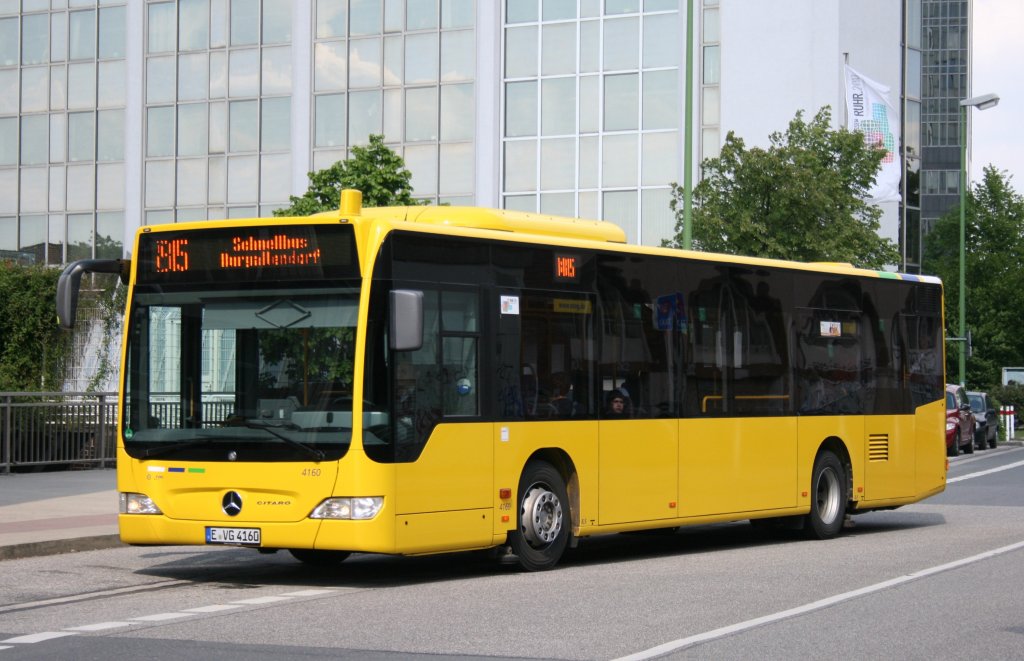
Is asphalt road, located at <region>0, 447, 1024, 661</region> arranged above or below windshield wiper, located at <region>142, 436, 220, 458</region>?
below

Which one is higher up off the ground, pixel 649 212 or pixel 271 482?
pixel 649 212

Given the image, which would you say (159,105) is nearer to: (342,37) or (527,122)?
(342,37)

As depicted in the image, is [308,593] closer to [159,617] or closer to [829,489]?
[159,617]

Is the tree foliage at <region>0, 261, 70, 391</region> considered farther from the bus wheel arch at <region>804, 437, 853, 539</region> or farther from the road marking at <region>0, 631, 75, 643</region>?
the road marking at <region>0, 631, 75, 643</region>

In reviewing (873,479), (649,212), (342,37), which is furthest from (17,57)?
(873,479)

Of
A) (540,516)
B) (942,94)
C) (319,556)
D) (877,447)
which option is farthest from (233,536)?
(942,94)

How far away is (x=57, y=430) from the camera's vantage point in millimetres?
26469

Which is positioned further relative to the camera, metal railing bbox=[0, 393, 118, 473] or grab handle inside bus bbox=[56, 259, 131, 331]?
metal railing bbox=[0, 393, 118, 473]

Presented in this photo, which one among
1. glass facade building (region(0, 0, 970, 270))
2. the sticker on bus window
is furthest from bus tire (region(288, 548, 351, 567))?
glass facade building (region(0, 0, 970, 270))

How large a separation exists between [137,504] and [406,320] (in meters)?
2.82

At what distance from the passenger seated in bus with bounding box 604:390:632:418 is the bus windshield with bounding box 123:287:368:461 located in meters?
3.09

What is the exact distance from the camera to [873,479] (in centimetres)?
1867

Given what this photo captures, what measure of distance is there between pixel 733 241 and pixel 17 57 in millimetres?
29240

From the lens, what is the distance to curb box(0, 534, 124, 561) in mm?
14758
